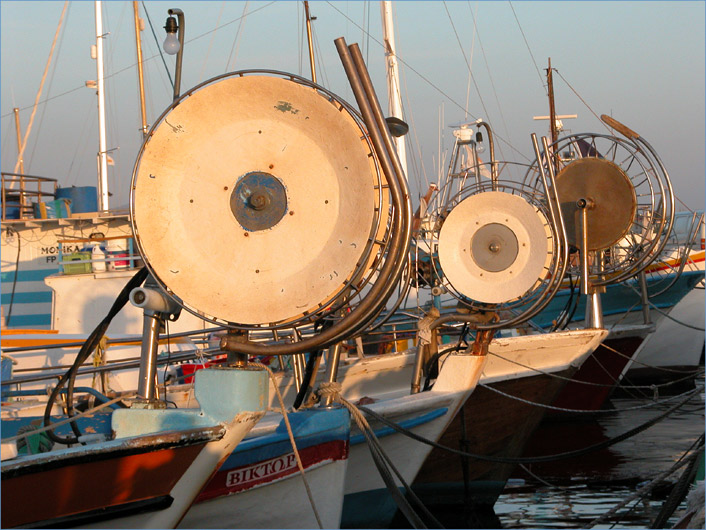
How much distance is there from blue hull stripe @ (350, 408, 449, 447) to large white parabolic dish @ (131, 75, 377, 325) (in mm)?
3441

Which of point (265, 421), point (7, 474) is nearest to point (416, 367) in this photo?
point (265, 421)

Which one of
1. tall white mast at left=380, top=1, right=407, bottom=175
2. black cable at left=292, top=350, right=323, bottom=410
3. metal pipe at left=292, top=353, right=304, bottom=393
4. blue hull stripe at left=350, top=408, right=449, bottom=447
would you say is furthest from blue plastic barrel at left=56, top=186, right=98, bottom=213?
black cable at left=292, top=350, right=323, bottom=410

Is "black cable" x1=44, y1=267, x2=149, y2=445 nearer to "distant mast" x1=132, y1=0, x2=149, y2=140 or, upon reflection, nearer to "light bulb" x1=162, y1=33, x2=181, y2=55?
"light bulb" x1=162, y1=33, x2=181, y2=55

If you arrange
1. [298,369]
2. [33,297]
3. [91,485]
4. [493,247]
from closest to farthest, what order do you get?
[91,485]
[298,369]
[493,247]
[33,297]

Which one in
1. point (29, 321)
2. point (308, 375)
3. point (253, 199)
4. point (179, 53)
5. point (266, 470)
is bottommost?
point (29, 321)

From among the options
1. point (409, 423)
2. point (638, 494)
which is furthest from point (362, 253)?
point (409, 423)

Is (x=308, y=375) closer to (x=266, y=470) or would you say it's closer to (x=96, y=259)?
(x=266, y=470)

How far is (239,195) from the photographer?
509 cm

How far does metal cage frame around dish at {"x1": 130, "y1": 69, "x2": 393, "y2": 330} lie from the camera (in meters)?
4.84

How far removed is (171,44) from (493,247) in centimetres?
499

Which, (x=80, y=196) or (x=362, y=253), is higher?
(x=80, y=196)

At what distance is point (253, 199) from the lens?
16.5 ft

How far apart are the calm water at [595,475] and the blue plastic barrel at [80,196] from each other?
431 inches

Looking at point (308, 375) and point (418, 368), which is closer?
point (308, 375)
